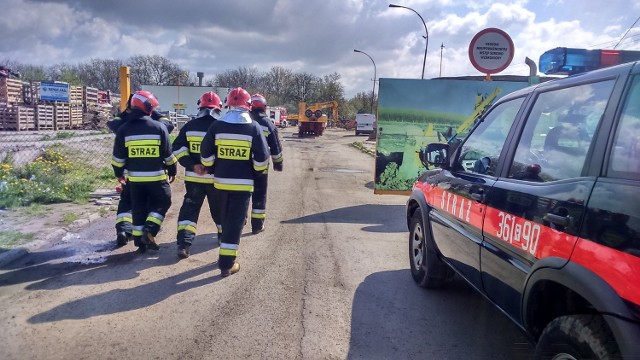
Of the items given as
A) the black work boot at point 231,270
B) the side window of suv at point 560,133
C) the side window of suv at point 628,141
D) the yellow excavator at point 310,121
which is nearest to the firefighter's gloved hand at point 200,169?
the black work boot at point 231,270

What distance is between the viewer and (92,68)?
77.2m

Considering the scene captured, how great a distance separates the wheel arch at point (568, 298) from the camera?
1.98m

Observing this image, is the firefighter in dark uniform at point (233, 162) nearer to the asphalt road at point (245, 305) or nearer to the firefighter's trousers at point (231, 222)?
the firefighter's trousers at point (231, 222)

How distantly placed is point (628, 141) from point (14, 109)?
2608cm

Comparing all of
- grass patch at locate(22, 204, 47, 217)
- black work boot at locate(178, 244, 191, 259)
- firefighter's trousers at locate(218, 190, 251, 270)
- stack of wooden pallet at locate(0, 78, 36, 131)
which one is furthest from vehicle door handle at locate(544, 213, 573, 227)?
stack of wooden pallet at locate(0, 78, 36, 131)

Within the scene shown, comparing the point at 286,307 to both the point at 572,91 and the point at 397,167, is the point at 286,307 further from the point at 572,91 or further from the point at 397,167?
the point at 397,167

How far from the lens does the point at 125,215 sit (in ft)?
20.8

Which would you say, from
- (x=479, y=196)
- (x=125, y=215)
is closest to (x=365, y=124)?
(x=125, y=215)

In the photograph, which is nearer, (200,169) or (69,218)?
(200,169)

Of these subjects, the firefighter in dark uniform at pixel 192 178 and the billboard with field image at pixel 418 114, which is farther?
the billboard with field image at pixel 418 114

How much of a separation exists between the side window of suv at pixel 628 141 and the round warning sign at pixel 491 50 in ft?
22.3

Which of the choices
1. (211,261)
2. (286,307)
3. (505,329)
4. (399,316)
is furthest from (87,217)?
(505,329)

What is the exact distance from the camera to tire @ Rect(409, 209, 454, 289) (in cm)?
471

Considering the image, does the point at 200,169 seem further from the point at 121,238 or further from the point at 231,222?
the point at 121,238
